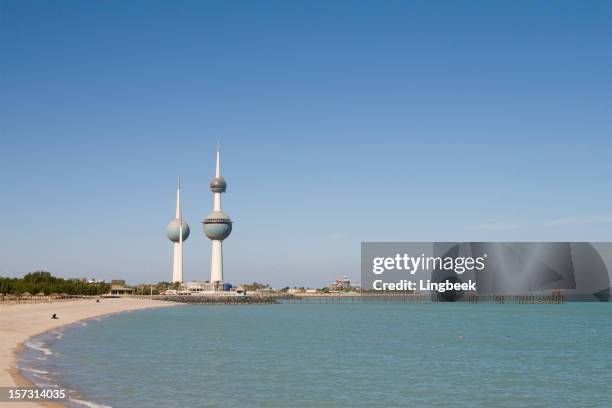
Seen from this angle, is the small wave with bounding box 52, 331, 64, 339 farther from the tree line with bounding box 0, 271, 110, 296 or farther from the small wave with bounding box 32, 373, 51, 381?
the tree line with bounding box 0, 271, 110, 296

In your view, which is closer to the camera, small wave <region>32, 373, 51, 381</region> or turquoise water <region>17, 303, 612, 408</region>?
turquoise water <region>17, 303, 612, 408</region>

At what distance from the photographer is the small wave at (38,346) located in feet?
170

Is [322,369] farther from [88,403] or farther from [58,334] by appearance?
[58,334]

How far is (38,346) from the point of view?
184ft

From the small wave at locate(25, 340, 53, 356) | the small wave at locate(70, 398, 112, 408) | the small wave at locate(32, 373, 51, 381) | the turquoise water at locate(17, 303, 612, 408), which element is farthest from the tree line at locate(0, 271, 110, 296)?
the small wave at locate(70, 398, 112, 408)

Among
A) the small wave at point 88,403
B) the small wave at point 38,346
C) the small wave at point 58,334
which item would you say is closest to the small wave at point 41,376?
the small wave at point 88,403

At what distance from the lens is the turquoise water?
36031 millimetres

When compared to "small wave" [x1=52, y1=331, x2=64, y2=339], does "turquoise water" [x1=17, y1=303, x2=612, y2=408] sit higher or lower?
lower

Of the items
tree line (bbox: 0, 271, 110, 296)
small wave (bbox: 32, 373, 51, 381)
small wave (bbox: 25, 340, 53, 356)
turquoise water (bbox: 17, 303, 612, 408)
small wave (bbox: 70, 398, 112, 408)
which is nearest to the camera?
small wave (bbox: 70, 398, 112, 408)

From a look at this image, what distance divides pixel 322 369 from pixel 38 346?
80.2 feet

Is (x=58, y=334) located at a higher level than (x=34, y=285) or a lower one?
lower

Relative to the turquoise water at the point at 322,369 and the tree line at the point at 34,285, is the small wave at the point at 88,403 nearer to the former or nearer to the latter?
the turquoise water at the point at 322,369

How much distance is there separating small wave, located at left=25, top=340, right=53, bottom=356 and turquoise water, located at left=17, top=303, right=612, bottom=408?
2.08 ft

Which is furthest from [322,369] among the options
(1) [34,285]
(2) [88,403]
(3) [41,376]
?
(1) [34,285]
